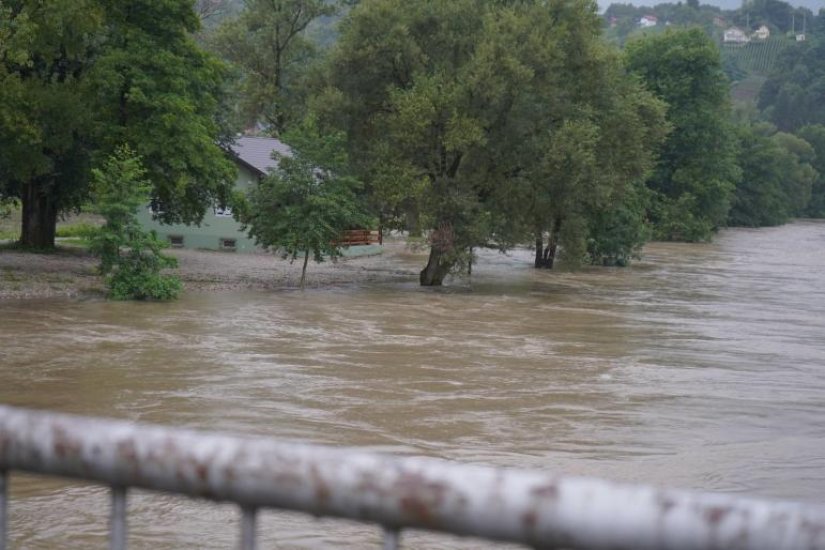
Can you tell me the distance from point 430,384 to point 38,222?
24.0 metres

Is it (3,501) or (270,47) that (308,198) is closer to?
(270,47)

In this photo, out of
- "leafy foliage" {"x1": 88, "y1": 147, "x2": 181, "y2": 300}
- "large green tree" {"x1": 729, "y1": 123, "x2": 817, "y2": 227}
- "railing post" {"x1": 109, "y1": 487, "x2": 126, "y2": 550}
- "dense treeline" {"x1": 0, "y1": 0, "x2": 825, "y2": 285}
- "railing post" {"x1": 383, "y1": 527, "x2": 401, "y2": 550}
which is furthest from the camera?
"large green tree" {"x1": 729, "y1": 123, "x2": 817, "y2": 227}

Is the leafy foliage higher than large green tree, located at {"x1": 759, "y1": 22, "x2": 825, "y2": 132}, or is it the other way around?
large green tree, located at {"x1": 759, "y1": 22, "x2": 825, "y2": 132}

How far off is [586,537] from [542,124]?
1443 inches

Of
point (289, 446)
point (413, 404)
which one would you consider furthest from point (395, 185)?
point (289, 446)

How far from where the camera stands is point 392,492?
185cm

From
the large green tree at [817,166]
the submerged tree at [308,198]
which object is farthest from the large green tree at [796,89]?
the submerged tree at [308,198]

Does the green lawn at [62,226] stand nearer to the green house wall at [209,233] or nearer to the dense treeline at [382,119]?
the green house wall at [209,233]

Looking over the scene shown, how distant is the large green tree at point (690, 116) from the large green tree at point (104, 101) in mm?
43986

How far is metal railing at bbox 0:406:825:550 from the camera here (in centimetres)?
168

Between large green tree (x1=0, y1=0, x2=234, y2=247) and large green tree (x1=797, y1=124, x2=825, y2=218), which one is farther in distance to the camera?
large green tree (x1=797, y1=124, x2=825, y2=218)

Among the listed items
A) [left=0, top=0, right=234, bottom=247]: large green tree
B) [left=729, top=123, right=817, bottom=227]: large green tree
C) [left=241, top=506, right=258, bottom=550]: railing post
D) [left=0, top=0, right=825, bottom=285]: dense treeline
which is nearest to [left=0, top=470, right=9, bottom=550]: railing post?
[left=241, top=506, right=258, bottom=550]: railing post

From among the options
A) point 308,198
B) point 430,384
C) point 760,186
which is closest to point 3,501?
point 430,384

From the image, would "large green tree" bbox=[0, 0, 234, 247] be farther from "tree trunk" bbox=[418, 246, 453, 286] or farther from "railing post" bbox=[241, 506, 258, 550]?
"railing post" bbox=[241, 506, 258, 550]
